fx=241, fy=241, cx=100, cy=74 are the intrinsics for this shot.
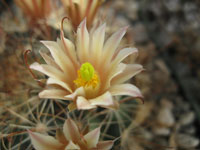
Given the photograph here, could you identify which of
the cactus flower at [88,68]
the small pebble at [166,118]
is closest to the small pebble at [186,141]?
the small pebble at [166,118]

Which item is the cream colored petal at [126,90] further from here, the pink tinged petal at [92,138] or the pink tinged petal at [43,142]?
the pink tinged petal at [43,142]

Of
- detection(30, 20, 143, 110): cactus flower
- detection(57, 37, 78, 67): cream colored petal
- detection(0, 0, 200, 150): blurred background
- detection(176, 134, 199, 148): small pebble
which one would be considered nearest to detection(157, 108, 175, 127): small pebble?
detection(0, 0, 200, 150): blurred background

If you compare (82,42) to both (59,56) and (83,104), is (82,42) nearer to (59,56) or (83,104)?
(59,56)

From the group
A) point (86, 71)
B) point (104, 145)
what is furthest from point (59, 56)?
point (104, 145)

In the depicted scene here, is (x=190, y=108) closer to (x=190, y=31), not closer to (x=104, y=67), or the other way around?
(x=190, y=31)

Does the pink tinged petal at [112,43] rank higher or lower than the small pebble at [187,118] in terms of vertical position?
higher
